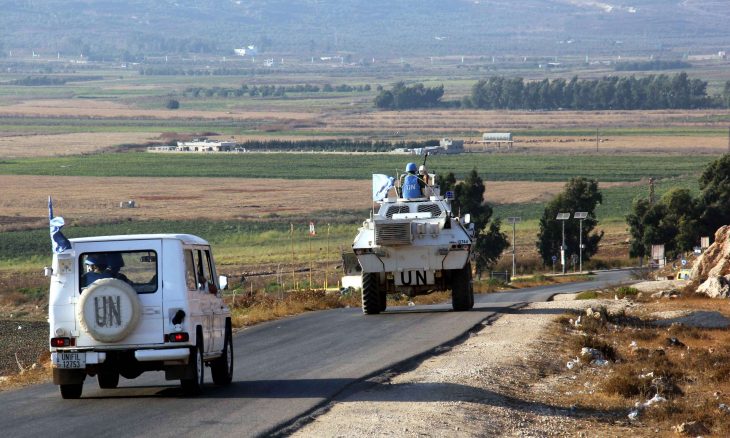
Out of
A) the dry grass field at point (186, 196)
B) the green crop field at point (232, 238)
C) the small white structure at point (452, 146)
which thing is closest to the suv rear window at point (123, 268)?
the green crop field at point (232, 238)

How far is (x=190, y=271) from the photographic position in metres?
16.7

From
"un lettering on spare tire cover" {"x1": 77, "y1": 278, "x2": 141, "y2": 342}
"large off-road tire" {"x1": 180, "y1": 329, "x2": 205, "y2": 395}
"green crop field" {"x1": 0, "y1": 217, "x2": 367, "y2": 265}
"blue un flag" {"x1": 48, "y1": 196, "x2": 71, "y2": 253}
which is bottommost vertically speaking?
"green crop field" {"x1": 0, "y1": 217, "x2": 367, "y2": 265}

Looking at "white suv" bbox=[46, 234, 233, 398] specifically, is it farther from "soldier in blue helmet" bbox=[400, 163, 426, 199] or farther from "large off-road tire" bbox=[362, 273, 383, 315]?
"soldier in blue helmet" bbox=[400, 163, 426, 199]

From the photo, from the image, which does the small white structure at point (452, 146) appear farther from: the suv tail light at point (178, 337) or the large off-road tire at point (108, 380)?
the suv tail light at point (178, 337)

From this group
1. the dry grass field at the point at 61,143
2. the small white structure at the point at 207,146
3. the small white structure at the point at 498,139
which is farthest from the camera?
the small white structure at the point at 498,139

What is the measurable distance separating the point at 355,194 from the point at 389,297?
234 feet

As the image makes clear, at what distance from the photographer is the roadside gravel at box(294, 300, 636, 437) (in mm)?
14992

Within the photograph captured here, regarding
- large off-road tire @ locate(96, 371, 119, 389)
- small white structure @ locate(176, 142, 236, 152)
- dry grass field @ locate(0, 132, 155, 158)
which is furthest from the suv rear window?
small white structure @ locate(176, 142, 236, 152)

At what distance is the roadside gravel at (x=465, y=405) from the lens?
15.0 m

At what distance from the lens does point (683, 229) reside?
78125mm

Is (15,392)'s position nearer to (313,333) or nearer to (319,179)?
(313,333)

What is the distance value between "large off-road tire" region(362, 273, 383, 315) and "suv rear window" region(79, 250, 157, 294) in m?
16.3

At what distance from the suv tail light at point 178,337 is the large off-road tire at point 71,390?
1562mm

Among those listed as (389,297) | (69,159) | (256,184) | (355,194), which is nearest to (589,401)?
(389,297)
